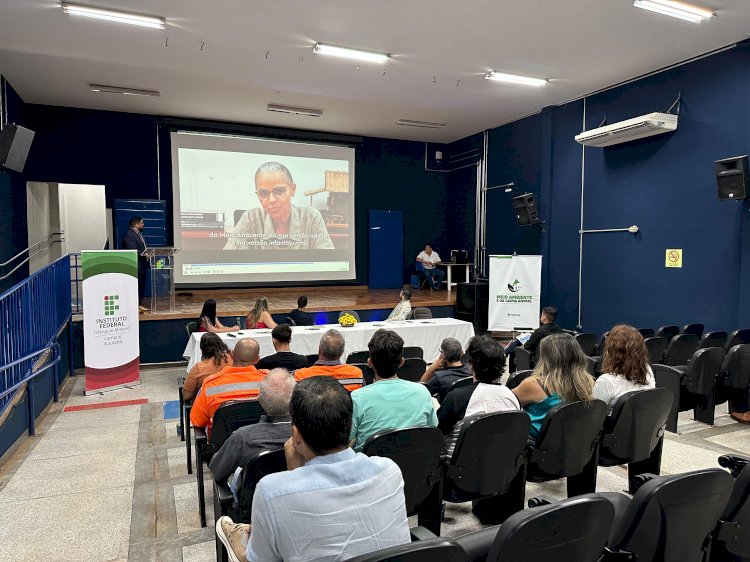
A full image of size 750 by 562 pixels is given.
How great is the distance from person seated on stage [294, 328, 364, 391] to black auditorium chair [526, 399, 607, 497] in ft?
3.97

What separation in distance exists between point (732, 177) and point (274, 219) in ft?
25.5

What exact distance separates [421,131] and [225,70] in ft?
17.1

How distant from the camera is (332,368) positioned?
3406mm

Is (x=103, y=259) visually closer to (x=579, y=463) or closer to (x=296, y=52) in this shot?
(x=296, y=52)

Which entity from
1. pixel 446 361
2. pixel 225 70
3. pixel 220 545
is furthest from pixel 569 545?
pixel 225 70

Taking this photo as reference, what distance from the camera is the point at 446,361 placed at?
3.47 metres

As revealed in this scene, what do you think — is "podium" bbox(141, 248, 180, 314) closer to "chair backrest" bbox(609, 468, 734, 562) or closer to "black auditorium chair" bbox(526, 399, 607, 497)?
"black auditorium chair" bbox(526, 399, 607, 497)

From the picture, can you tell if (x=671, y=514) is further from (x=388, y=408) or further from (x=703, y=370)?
(x=703, y=370)

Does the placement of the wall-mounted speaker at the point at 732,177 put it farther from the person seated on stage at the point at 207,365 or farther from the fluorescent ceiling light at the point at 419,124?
the person seated on stage at the point at 207,365

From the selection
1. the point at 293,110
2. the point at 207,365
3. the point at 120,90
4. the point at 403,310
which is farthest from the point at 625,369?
the point at 120,90

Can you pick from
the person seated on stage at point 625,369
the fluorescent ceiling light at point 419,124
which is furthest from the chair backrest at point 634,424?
the fluorescent ceiling light at point 419,124

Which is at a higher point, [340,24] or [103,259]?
[340,24]

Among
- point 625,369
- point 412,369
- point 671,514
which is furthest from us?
point 412,369

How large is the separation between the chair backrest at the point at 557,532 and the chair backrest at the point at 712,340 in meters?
4.24
